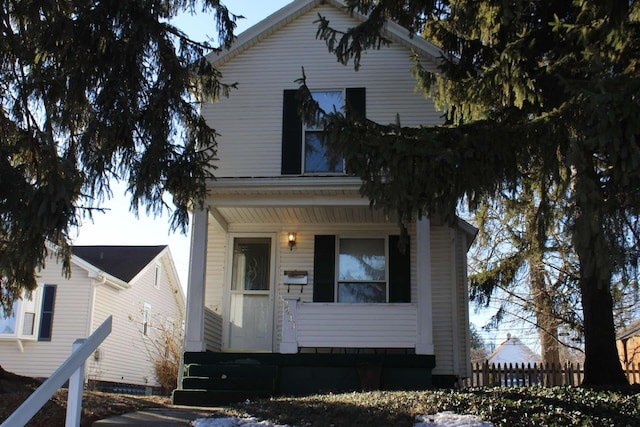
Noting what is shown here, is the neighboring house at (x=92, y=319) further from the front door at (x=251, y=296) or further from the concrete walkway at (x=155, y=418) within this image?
the concrete walkway at (x=155, y=418)

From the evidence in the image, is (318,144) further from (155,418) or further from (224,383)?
(155,418)

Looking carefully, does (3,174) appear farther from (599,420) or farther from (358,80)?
(358,80)

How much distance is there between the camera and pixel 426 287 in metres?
10.3

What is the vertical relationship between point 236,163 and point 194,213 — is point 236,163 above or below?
above

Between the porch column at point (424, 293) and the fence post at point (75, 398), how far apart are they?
586 cm

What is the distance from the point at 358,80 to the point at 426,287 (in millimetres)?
4311

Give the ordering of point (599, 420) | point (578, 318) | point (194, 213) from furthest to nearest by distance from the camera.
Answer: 1. point (578, 318)
2. point (194, 213)
3. point (599, 420)

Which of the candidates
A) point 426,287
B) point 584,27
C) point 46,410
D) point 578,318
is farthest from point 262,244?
point 578,318

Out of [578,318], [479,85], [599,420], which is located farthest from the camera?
[578,318]

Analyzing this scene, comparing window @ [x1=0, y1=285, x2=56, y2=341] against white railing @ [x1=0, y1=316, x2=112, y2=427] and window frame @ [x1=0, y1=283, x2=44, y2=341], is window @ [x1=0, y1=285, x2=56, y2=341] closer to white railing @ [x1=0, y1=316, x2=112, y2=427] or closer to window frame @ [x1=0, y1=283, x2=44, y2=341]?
window frame @ [x1=0, y1=283, x2=44, y2=341]

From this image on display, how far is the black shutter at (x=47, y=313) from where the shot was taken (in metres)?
20.0

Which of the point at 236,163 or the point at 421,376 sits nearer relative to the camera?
the point at 421,376

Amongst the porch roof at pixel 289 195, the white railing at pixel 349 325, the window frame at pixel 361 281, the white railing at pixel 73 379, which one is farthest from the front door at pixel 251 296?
the white railing at pixel 73 379

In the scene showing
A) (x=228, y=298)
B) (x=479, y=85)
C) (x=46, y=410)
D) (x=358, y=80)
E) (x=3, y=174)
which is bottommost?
(x=46, y=410)
